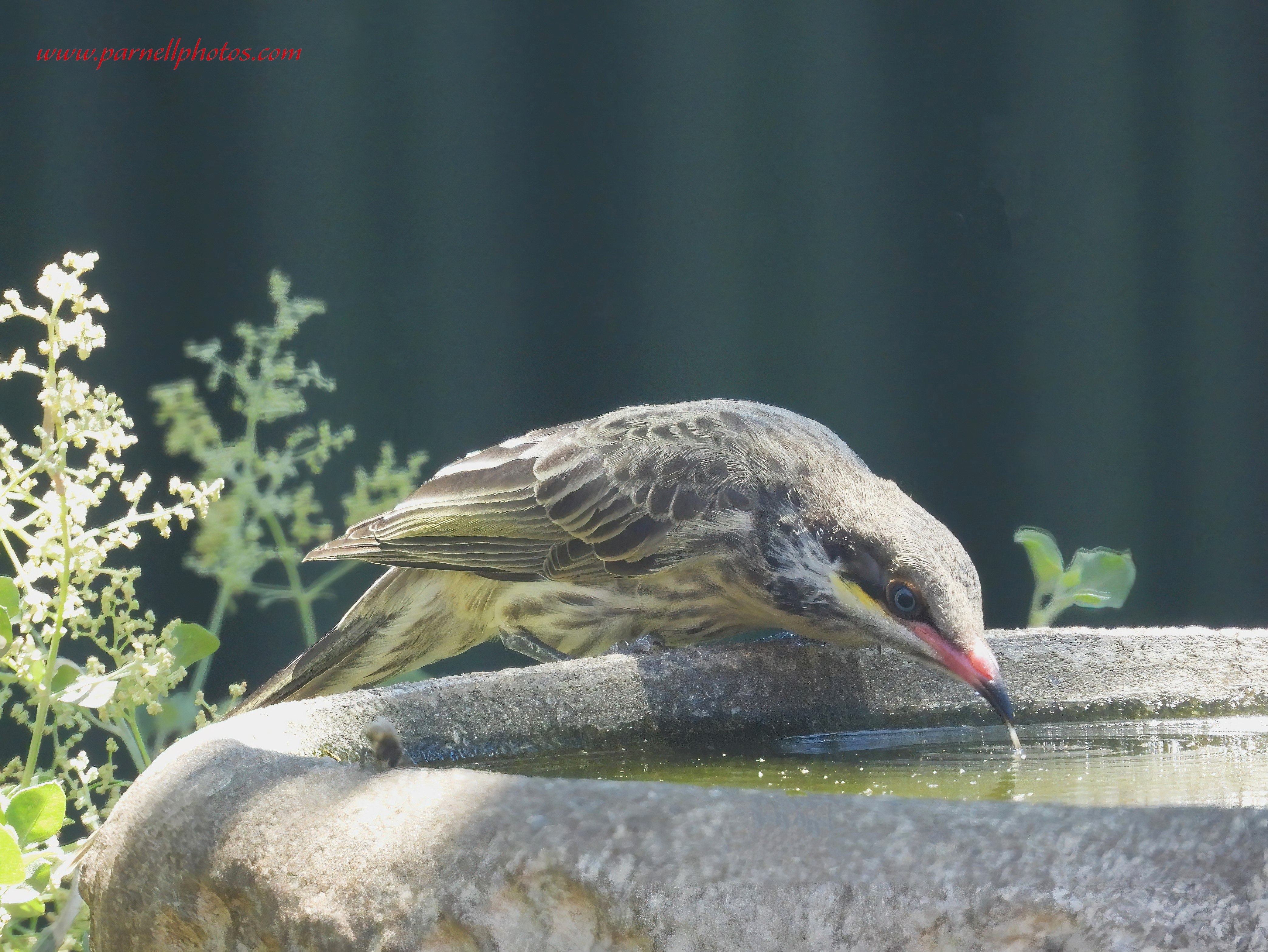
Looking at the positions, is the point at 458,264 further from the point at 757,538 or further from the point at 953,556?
the point at 953,556

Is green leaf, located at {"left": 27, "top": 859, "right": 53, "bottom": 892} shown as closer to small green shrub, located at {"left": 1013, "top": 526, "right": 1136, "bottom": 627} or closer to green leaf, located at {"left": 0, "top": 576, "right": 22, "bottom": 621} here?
→ green leaf, located at {"left": 0, "top": 576, "right": 22, "bottom": 621}

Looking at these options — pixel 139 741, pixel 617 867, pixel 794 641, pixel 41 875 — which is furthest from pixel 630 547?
pixel 617 867

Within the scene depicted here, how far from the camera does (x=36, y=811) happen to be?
1780 millimetres

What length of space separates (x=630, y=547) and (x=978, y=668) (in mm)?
874

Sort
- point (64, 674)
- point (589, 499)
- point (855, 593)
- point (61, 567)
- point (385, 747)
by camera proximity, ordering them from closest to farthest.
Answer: point (385, 747), point (61, 567), point (64, 674), point (855, 593), point (589, 499)

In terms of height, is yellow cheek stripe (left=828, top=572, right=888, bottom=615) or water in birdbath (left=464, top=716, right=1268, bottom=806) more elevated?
yellow cheek stripe (left=828, top=572, right=888, bottom=615)

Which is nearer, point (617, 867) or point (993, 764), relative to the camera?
point (617, 867)

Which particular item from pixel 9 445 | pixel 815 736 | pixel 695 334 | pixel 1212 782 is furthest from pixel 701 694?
pixel 695 334

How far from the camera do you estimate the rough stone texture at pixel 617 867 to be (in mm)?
954

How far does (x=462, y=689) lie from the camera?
6.23 ft

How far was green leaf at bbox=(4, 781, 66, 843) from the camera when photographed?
177 cm

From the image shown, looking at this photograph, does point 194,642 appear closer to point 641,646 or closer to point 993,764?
point 641,646

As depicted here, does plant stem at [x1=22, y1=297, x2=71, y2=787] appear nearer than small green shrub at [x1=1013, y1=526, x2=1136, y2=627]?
Yes

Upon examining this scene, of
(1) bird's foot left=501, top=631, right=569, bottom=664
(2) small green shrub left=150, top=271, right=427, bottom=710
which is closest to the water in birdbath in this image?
(1) bird's foot left=501, top=631, right=569, bottom=664
